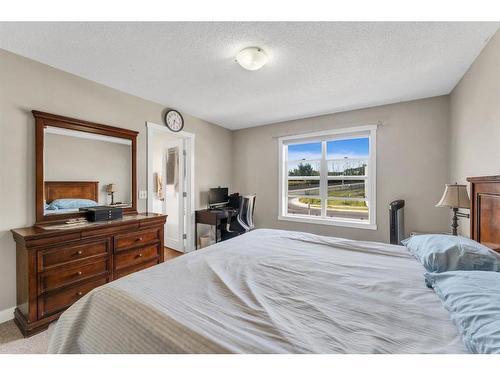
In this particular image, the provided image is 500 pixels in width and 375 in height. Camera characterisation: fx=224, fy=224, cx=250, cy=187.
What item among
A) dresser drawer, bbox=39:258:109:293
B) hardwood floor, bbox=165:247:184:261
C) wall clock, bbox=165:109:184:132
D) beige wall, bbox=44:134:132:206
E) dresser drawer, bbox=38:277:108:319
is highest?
wall clock, bbox=165:109:184:132

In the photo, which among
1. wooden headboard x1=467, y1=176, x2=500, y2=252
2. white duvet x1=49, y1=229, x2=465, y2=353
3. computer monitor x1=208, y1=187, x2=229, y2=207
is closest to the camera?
white duvet x1=49, y1=229, x2=465, y2=353

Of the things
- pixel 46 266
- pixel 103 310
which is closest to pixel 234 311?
pixel 103 310

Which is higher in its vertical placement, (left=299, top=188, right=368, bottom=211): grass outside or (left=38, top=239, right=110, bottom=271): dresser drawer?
(left=299, top=188, right=368, bottom=211): grass outside

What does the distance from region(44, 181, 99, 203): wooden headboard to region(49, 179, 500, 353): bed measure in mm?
1624

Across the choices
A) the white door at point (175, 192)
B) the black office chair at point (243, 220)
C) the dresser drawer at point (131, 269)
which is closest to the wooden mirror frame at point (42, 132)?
the dresser drawer at point (131, 269)

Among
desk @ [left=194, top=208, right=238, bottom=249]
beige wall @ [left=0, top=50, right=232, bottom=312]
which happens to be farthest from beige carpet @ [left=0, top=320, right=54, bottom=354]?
desk @ [left=194, top=208, right=238, bottom=249]

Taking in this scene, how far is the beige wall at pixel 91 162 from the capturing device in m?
2.29

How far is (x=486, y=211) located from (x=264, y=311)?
1897 millimetres

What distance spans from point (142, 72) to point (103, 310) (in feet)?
7.33

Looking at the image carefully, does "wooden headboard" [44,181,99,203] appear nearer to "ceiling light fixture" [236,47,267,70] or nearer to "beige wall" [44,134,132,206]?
"beige wall" [44,134,132,206]

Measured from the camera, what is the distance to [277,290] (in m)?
1.19

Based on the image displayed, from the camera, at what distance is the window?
351cm

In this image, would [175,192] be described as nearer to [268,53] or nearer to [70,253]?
[70,253]

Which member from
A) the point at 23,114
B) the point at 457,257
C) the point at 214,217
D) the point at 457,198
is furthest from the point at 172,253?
the point at 457,198
